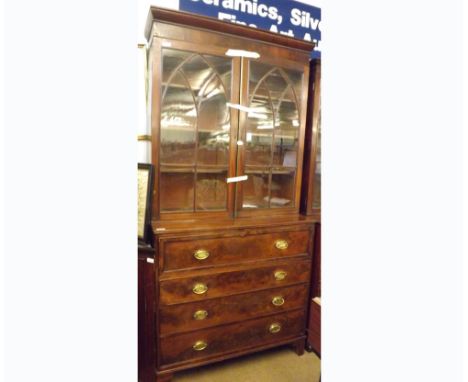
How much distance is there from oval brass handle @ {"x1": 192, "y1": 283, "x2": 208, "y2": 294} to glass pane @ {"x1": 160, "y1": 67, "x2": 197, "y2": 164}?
63 centimetres

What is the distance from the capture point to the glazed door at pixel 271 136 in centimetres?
151

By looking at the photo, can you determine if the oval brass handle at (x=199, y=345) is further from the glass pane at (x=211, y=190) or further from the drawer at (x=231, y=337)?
the glass pane at (x=211, y=190)

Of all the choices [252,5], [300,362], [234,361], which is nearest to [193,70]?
[252,5]

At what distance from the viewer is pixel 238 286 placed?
1.49 meters

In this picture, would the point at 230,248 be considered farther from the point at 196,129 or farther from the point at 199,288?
the point at 196,129

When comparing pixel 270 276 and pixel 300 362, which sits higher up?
pixel 270 276

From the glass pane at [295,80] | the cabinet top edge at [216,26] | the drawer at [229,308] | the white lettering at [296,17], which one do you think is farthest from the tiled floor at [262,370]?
the white lettering at [296,17]

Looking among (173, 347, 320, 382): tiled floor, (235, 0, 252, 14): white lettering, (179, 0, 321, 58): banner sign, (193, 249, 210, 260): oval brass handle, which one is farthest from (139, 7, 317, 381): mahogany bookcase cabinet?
(235, 0, 252, 14): white lettering

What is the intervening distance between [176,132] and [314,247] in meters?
1.02

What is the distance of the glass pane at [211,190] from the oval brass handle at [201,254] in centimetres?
24

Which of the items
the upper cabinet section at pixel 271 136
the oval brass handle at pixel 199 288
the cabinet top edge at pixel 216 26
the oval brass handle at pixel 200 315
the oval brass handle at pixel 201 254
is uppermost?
the cabinet top edge at pixel 216 26

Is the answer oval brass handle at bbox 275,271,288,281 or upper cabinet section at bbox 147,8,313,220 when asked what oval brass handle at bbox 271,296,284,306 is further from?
upper cabinet section at bbox 147,8,313,220

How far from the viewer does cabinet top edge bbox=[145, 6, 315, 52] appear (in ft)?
4.16
